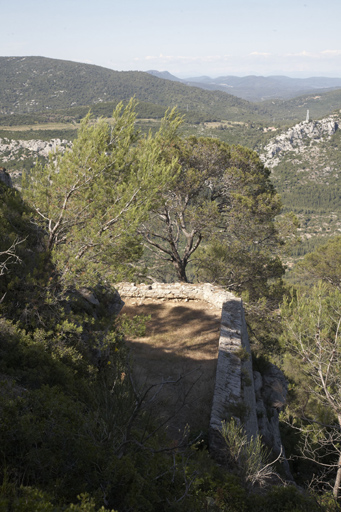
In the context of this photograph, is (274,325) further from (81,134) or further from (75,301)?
(81,134)

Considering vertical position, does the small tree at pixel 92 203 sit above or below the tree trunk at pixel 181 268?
above

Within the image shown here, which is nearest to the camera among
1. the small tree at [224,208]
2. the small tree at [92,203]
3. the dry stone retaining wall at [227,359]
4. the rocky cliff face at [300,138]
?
the dry stone retaining wall at [227,359]

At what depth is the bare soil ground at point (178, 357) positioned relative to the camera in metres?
6.28

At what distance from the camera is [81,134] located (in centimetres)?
772

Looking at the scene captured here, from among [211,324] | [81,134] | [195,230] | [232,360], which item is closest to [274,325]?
[211,324]

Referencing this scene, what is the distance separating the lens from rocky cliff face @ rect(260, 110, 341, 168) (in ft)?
397

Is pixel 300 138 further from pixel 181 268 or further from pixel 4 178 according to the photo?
pixel 4 178

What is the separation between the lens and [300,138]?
126 m

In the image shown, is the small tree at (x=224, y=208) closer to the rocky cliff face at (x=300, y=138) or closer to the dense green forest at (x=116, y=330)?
the dense green forest at (x=116, y=330)

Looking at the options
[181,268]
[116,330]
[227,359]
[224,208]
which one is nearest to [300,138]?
[224,208]

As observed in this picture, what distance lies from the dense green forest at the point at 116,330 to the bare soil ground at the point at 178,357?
→ 808 mm

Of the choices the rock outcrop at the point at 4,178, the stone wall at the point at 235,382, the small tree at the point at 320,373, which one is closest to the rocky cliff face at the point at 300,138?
the stone wall at the point at 235,382

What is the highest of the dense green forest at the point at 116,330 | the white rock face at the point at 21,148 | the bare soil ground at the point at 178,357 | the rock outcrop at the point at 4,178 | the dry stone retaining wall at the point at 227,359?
the white rock face at the point at 21,148

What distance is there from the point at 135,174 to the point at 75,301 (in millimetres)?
3445
